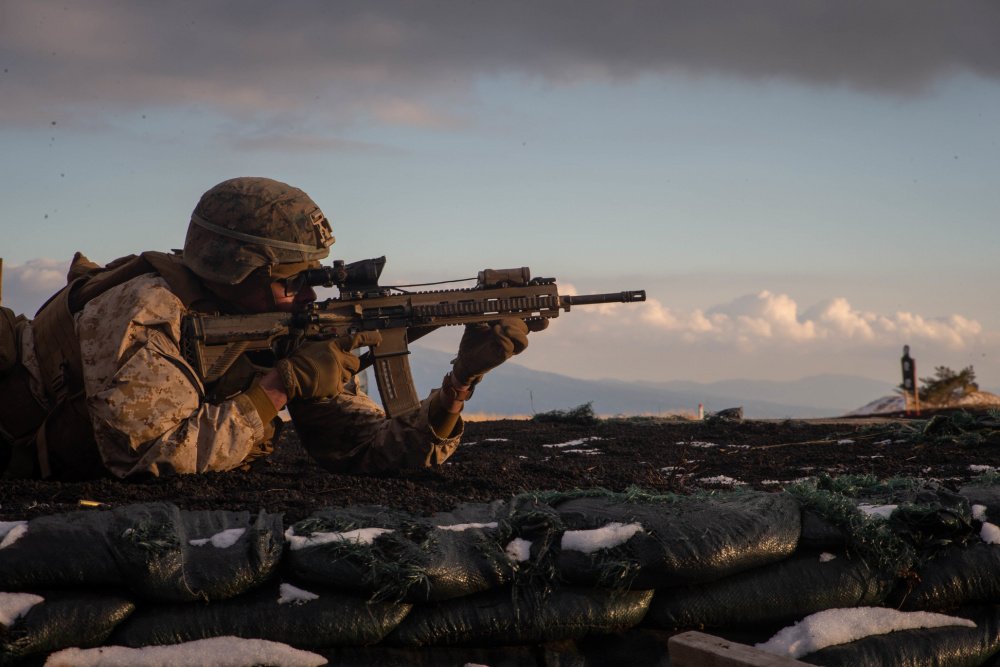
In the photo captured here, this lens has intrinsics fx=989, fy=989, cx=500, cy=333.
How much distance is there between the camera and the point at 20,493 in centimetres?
404

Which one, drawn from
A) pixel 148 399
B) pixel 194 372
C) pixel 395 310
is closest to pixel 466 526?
pixel 148 399

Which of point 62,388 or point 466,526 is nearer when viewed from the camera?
point 466,526

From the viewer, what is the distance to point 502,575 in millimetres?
3158

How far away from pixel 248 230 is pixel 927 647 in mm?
3470

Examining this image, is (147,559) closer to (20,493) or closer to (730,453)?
(20,493)

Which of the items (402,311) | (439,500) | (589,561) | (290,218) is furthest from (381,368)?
(589,561)

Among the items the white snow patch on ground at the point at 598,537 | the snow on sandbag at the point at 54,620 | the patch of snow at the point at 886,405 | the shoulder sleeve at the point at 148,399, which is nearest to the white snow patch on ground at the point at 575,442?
the shoulder sleeve at the point at 148,399

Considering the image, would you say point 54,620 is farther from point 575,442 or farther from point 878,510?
point 575,442

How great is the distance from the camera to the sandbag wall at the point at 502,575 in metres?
2.98

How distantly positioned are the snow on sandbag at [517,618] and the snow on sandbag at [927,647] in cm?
70

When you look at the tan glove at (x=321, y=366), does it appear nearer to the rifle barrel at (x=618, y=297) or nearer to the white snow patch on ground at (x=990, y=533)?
the rifle barrel at (x=618, y=297)

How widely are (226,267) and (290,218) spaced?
0.41 metres

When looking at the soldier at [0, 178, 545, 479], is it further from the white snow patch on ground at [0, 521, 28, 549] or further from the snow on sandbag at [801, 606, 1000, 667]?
the snow on sandbag at [801, 606, 1000, 667]

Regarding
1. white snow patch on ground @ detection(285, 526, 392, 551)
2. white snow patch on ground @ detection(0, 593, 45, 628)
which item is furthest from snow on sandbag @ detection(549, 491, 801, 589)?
white snow patch on ground @ detection(0, 593, 45, 628)
